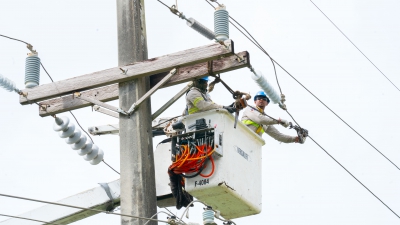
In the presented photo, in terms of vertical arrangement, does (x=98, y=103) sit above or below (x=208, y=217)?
above

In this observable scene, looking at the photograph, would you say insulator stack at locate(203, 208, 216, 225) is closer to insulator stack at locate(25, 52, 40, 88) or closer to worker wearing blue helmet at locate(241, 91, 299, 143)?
worker wearing blue helmet at locate(241, 91, 299, 143)

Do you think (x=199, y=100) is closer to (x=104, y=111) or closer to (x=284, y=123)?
(x=104, y=111)

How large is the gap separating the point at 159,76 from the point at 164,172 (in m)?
1.27

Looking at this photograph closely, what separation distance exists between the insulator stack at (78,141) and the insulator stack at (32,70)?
18.5 inches

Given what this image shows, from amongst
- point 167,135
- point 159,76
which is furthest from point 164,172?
point 159,76

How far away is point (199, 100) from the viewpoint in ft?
35.1

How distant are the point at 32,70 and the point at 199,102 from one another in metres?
1.77

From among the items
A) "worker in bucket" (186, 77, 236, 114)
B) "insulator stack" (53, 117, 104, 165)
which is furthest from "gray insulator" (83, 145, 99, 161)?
"worker in bucket" (186, 77, 236, 114)

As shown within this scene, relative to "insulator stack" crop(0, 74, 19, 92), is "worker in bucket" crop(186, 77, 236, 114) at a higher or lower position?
lower

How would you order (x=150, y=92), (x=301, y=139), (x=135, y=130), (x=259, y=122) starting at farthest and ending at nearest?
(x=301, y=139)
(x=259, y=122)
(x=150, y=92)
(x=135, y=130)

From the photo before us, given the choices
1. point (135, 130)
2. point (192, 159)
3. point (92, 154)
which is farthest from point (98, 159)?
point (135, 130)

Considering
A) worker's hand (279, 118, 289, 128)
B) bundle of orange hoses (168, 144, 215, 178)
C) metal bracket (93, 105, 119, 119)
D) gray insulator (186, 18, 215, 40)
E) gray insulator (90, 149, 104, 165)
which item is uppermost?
gray insulator (186, 18, 215, 40)

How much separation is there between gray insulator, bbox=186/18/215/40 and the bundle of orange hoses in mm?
1263

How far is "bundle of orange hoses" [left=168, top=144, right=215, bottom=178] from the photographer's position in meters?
10.3
